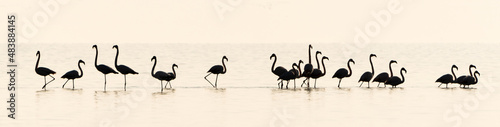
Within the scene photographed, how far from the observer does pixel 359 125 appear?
17547 mm

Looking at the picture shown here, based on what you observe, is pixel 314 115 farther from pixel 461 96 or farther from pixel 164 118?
pixel 461 96

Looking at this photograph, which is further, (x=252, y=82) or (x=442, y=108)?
(x=252, y=82)

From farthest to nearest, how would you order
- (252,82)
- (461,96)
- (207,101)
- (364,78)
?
(252,82), (364,78), (461,96), (207,101)

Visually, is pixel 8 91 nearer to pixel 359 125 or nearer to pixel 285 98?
pixel 285 98

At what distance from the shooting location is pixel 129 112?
764 inches

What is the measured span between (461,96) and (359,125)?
304 inches

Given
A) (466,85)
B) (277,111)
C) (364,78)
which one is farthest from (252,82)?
(277,111)

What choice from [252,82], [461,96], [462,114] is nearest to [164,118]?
[462,114]

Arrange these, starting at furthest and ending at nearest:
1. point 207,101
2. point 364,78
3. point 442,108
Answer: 1. point 364,78
2. point 207,101
3. point 442,108

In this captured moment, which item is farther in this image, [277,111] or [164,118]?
[277,111]

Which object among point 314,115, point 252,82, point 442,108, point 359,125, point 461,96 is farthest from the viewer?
point 252,82

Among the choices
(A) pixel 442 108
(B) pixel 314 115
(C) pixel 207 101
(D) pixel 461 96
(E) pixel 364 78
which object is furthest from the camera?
(E) pixel 364 78

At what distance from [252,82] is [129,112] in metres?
11.9

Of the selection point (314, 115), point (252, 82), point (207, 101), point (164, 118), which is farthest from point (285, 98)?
point (252, 82)
